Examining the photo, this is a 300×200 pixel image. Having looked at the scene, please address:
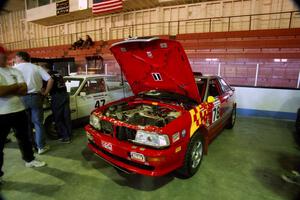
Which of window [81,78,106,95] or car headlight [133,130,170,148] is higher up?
window [81,78,106,95]

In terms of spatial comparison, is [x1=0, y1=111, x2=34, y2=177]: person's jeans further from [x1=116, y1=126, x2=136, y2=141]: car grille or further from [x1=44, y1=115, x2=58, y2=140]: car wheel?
[x1=116, y1=126, x2=136, y2=141]: car grille

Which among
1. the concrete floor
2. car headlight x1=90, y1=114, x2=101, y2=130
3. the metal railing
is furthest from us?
the metal railing

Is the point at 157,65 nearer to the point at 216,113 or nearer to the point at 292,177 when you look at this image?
the point at 216,113

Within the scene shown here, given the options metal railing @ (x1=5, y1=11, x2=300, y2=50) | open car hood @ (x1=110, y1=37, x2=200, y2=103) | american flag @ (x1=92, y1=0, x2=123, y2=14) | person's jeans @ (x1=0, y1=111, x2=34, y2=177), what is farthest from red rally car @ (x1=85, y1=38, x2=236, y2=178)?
american flag @ (x1=92, y1=0, x2=123, y2=14)

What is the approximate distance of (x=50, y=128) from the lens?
3.79m

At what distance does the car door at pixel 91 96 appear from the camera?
4230mm

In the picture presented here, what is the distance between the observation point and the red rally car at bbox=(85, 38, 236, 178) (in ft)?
6.56

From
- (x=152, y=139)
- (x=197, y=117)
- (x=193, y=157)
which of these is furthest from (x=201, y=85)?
(x=152, y=139)

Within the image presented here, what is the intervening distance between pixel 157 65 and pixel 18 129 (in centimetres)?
212

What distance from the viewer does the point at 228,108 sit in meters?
3.87

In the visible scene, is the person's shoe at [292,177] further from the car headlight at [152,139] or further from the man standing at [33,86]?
the man standing at [33,86]

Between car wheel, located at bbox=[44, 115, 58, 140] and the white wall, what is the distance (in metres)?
5.50

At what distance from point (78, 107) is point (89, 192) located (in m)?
2.40

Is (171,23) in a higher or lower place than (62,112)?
higher
